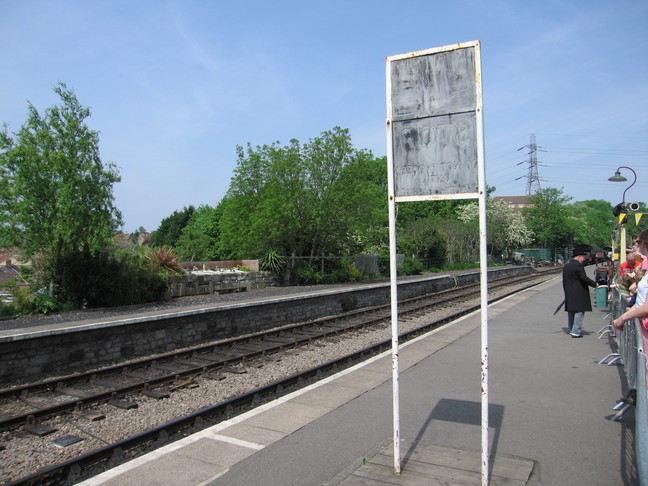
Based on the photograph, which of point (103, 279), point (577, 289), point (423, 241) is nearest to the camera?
point (577, 289)

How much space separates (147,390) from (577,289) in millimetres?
8234

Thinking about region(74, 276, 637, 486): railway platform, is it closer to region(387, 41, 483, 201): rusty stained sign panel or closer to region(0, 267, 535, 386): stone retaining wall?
region(387, 41, 483, 201): rusty stained sign panel

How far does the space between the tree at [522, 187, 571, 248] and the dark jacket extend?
209 ft

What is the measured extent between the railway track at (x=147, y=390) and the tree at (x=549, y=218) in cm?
6334

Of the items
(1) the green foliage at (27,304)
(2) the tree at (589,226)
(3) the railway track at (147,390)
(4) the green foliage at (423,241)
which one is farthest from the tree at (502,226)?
(3) the railway track at (147,390)

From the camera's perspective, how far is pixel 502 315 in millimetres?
14438

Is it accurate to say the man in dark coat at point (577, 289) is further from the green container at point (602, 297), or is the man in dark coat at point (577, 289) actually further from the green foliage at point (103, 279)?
the green foliage at point (103, 279)

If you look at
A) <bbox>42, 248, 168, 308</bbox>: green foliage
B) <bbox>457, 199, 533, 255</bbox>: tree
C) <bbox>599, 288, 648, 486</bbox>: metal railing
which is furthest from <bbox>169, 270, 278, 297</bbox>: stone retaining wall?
<bbox>457, 199, 533, 255</bbox>: tree

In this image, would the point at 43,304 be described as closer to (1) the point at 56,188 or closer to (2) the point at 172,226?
(1) the point at 56,188

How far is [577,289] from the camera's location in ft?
32.2

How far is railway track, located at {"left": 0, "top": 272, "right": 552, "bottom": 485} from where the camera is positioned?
Answer: 5.00 meters

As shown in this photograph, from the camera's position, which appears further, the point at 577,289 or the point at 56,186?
the point at 56,186

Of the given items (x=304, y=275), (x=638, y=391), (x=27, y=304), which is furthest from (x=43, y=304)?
(x=638, y=391)

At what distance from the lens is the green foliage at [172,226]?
7281 cm
